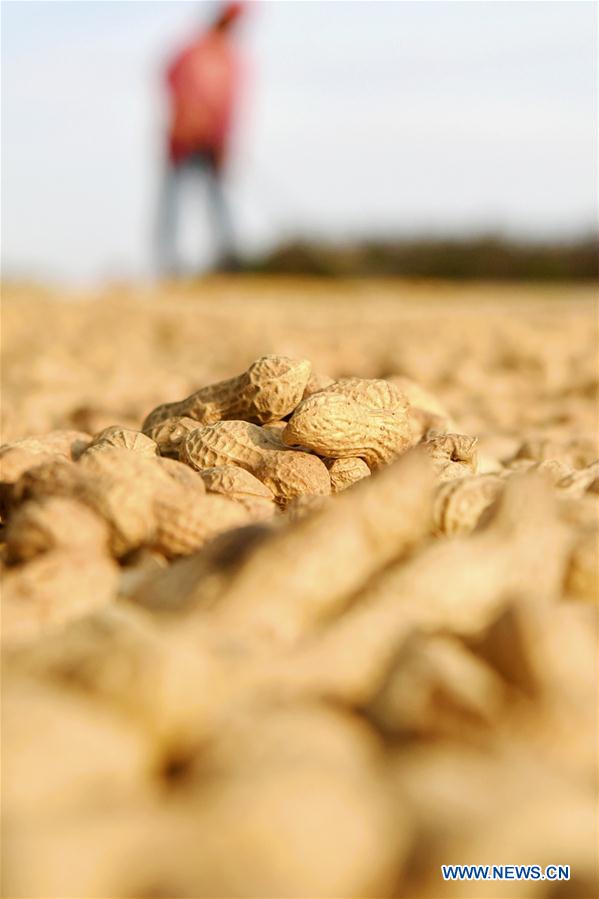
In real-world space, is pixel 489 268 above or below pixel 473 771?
below

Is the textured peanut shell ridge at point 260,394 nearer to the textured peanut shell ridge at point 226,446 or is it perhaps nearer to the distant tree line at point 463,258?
the textured peanut shell ridge at point 226,446

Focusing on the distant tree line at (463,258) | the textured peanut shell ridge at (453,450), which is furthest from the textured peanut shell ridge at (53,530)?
the distant tree line at (463,258)

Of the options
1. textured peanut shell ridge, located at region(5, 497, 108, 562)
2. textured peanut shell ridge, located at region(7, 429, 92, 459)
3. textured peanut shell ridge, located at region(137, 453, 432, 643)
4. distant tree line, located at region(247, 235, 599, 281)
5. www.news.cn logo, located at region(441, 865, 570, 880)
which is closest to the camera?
www.news.cn logo, located at region(441, 865, 570, 880)

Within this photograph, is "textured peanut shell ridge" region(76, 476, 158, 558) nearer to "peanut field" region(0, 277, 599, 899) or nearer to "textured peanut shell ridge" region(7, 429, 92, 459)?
"peanut field" region(0, 277, 599, 899)

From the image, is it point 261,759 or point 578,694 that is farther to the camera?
point 578,694

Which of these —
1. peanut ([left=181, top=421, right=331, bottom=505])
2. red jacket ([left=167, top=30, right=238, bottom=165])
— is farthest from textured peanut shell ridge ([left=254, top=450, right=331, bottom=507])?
red jacket ([left=167, top=30, right=238, bottom=165])

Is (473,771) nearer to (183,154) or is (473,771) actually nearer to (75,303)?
(75,303)

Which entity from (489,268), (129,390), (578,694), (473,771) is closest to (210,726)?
(473,771)

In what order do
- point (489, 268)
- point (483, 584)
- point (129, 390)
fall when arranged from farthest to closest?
1. point (489, 268)
2. point (129, 390)
3. point (483, 584)
